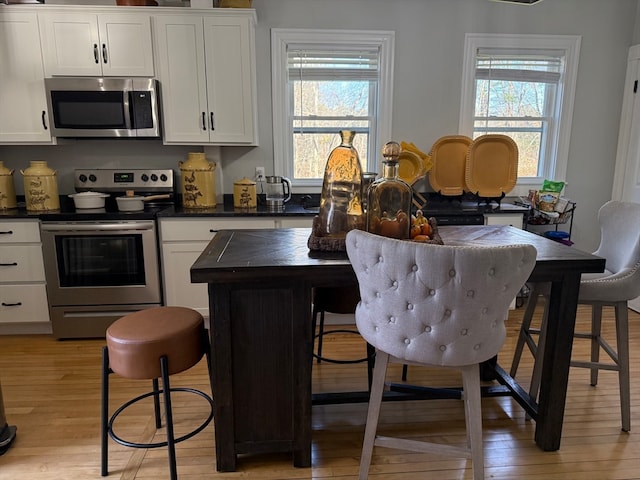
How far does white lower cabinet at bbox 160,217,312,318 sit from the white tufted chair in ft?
5.76

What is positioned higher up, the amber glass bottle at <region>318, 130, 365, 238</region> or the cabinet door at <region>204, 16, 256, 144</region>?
the cabinet door at <region>204, 16, 256, 144</region>

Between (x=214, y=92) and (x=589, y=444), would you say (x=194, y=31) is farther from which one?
(x=589, y=444)

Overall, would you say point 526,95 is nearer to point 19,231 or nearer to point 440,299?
point 440,299

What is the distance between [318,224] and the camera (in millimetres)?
1716

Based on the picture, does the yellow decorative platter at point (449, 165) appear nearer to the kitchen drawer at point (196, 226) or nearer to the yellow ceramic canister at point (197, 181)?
the kitchen drawer at point (196, 226)

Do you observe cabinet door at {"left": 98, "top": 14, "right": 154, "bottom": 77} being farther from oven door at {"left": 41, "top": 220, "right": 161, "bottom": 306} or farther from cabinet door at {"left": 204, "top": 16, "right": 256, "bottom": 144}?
oven door at {"left": 41, "top": 220, "right": 161, "bottom": 306}

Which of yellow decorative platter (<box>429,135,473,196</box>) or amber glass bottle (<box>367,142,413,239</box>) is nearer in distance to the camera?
amber glass bottle (<box>367,142,413,239</box>)

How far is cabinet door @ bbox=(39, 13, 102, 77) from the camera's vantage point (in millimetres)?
2918

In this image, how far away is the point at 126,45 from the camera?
298 cm

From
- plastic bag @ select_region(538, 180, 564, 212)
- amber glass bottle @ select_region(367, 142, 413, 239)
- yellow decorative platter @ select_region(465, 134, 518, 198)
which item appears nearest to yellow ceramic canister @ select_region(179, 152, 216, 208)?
amber glass bottle @ select_region(367, 142, 413, 239)

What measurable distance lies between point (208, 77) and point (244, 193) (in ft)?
2.87

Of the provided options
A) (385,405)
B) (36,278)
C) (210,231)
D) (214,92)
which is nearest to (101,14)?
(214,92)

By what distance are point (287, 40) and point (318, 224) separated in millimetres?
2269

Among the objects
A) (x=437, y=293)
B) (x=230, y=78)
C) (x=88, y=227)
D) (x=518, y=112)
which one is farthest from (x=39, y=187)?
(x=518, y=112)
